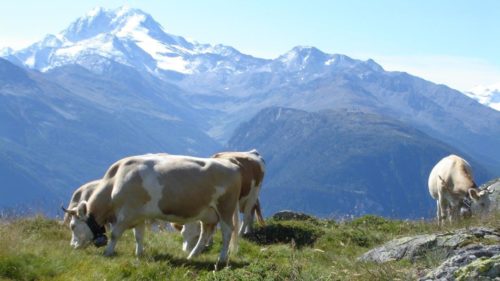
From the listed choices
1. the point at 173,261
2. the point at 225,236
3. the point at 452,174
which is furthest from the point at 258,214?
the point at 452,174

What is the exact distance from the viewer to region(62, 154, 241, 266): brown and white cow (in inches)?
575

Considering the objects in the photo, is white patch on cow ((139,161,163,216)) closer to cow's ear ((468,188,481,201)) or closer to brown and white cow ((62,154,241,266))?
brown and white cow ((62,154,241,266))

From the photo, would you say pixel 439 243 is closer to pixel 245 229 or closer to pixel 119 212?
pixel 119 212

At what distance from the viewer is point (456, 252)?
11523 millimetres

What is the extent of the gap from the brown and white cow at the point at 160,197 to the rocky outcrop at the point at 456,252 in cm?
350

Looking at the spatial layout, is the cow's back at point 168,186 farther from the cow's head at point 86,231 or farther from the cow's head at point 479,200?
the cow's head at point 479,200

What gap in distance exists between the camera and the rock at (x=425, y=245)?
12.4 metres

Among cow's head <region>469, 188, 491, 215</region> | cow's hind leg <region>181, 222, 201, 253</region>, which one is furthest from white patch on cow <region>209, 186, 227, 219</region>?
cow's head <region>469, 188, 491, 215</region>

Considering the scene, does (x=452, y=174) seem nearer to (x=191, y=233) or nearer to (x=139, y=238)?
(x=191, y=233)

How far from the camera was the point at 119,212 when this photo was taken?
14.8m

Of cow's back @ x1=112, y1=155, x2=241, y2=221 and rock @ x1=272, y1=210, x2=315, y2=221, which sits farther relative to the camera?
rock @ x1=272, y1=210, x2=315, y2=221

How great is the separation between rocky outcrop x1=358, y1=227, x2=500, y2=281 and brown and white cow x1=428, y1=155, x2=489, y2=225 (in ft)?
33.7

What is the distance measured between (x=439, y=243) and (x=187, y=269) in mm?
5000

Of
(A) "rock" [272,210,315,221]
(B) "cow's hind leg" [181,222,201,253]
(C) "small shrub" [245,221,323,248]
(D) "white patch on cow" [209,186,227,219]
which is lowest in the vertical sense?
(A) "rock" [272,210,315,221]
